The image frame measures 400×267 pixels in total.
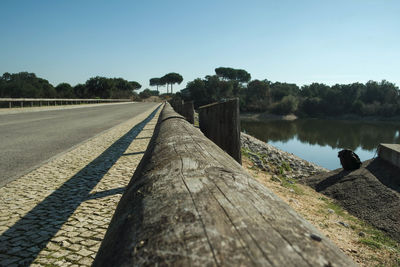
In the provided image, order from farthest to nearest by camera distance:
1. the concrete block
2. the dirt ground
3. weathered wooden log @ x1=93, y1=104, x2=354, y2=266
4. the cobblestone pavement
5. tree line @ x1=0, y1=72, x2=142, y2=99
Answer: tree line @ x1=0, y1=72, x2=142, y2=99 < the concrete block < the dirt ground < the cobblestone pavement < weathered wooden log @ x1=93, y1=104, x2=354, y2=266

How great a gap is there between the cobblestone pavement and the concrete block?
7157mm

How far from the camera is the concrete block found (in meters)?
7.37

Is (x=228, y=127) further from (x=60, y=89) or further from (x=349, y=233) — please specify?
(x=60, y=89)

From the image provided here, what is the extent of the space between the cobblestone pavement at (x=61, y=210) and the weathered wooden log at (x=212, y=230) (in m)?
1.61

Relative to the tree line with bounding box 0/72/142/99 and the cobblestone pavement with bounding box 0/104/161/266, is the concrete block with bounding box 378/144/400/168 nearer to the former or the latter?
the cobblestone pavement with bounding box 0/104/161/266

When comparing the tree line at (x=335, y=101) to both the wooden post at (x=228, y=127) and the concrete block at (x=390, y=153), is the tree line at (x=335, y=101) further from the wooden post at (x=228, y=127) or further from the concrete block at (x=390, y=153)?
the wooden post at (x=228, y=127)

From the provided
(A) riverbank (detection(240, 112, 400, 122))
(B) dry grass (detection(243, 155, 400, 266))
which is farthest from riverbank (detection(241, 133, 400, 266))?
(A) riverbank (detection(240, 112, 400, 122))

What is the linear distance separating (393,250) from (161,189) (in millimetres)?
4635

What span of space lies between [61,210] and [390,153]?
28.4ft

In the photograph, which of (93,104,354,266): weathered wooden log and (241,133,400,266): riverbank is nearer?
(93,104,354,266): weathered wooden log

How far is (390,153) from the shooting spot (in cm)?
777

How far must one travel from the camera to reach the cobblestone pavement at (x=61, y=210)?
91.7 inches

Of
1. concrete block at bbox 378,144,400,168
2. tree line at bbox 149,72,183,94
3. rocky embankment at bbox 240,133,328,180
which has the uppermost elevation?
tree line at bbox 149,72,183,94

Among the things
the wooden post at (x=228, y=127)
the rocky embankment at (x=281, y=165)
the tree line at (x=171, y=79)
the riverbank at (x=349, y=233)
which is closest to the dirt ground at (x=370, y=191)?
the riverbank at (x=349, y=233)
